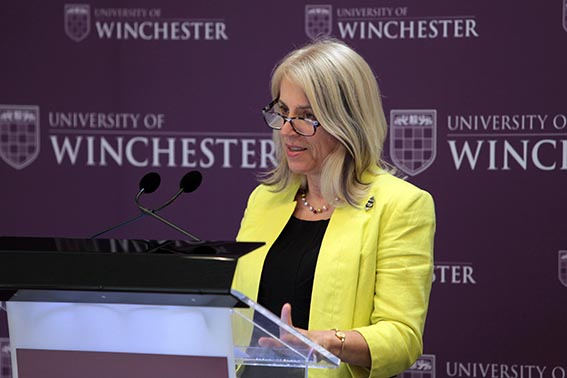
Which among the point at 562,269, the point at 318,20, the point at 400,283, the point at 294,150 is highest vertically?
the point at 318,20

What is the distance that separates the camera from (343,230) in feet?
7.87

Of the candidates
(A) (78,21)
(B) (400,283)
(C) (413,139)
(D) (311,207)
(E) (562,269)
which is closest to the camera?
(B) (400,283)

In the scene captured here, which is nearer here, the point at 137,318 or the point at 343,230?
the point at 137,318

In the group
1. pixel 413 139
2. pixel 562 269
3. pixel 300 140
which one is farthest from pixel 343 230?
pixel 562 269

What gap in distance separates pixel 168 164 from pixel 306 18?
0.86 metres

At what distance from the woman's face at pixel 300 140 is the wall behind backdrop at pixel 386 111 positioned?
4.56ft

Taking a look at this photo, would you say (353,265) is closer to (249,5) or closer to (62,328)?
(62,328)

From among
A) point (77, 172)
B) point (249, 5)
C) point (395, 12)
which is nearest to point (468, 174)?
point (395, 12)

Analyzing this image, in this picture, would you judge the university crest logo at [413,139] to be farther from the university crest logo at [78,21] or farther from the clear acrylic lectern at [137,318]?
the clear acrylic lectern at [137,318]

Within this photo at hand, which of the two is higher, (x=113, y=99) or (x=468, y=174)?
(x=113, y=99)

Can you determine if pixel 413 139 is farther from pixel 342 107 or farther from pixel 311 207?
pixel 342 107

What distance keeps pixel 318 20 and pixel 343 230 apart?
66.2 inches

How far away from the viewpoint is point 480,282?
148 inches

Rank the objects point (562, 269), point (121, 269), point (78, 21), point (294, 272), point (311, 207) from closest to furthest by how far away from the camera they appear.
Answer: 1. point (121, 269)
2. point (294, 272)
3. point (311, 207)
4. point (562, 269)
5. point (78, 21)
